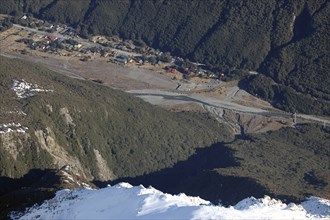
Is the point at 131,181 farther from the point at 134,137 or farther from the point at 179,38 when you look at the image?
the point at 179,38

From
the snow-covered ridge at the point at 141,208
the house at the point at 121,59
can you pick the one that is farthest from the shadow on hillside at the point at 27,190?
the house at the point at 121,59

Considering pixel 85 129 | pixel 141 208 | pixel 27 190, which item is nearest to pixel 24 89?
pixel 85 129

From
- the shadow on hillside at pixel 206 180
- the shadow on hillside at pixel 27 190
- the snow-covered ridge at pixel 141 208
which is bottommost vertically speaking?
the shadow on hillside at pixel 206 180

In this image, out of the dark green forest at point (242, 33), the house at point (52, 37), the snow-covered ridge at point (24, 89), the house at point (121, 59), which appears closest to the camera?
the snow-covered ridge at point (24, 89)

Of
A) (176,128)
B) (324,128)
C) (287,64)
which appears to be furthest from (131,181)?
(287,64)

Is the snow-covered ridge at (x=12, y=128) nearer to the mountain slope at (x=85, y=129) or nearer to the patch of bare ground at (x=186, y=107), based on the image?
the mountain slope at (x=85, y=129)

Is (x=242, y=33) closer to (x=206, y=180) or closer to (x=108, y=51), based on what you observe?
(x=108, y=51)

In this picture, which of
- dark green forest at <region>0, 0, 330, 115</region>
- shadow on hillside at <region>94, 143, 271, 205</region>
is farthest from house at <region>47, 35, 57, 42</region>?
shadow on hillside at <region>94, 143, 271, 205</region>
